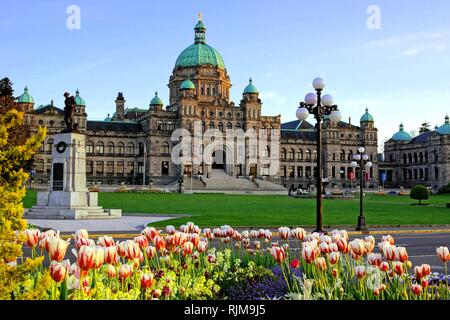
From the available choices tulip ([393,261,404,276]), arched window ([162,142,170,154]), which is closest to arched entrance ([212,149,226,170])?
arched window ([162,142,170,154])

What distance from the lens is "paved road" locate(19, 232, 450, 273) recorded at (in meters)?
16.8

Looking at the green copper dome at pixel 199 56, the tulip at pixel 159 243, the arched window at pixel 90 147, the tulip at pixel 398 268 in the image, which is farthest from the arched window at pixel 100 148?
the tulip at pixel 398 268

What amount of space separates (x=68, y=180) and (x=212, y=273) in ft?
91.6

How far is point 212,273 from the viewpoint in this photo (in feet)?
32.3

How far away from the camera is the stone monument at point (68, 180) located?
35.8 metres

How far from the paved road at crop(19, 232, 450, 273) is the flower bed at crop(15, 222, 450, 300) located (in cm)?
731

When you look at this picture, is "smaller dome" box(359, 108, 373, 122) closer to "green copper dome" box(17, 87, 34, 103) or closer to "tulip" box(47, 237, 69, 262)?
"green copper dome" box(17, 87, 34, 103)

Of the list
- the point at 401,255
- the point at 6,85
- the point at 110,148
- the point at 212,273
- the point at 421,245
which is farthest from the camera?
Result: the point at 110,148

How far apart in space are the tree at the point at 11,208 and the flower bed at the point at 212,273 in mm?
201

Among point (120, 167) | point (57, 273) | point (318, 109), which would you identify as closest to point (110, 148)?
point (120, 167)

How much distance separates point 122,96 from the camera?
130250 millimetres

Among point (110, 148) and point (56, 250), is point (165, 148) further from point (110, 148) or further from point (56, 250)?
point (56, 250)

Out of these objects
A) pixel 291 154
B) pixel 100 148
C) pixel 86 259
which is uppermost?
pixel 100 148

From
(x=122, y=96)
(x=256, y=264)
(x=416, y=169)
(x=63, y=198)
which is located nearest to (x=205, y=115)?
(x=122, y=96)
